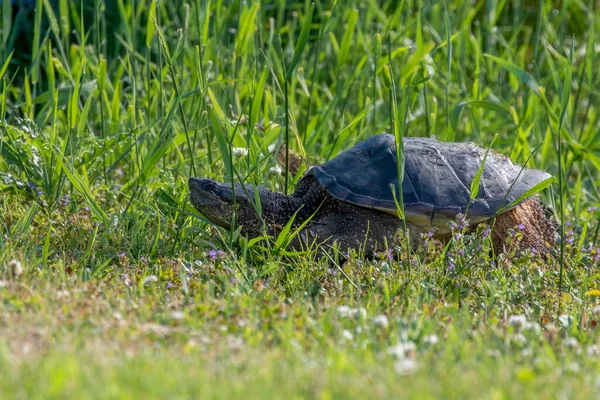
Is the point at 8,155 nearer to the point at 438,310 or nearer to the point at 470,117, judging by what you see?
the point at 438,310

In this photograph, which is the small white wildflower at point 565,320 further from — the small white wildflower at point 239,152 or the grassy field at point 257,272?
the small white wildflower at point 239,152

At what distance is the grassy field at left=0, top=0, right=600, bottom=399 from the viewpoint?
197 centimetres

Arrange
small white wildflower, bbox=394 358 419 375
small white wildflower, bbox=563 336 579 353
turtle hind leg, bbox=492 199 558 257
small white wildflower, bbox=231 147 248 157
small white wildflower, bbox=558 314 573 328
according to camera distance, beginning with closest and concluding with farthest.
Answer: small white wildflower, bbox=394 358 419 375, small white wildflower, bbox=563 336 579 353, small white wildflower, bbox=558 314 573 328, turtle hind leg, bbox=492 199 558 257, small white wildflower, bbox=231 147 248 157

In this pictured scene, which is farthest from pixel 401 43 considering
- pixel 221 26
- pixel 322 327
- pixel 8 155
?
pixel 322 327

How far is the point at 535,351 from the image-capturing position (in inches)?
91.1

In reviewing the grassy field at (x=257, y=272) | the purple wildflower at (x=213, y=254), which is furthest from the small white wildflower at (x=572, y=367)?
the purple wildflower at (x=213, y=254)

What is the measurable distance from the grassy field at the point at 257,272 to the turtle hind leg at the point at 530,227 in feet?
0.41

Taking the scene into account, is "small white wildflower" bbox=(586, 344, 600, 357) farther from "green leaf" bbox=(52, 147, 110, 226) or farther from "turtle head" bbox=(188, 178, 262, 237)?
"green leaf" bbox=(52, 147, 110, 226)

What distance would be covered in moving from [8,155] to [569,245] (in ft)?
8.00

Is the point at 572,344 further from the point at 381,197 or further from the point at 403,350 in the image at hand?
the point at 381,197

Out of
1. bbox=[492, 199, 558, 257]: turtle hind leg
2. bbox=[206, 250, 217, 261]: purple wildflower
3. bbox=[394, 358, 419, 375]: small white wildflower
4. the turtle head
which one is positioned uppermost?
bbox=[394, 358, 419, 375]: small white wildflower

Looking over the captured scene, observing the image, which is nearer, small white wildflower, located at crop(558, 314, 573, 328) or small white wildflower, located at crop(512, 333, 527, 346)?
small white wildflower, located at crop(512, 333, 527, 346)

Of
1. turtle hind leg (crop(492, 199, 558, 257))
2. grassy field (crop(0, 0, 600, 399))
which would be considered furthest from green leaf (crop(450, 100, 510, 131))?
turtle hind leg (crop(492, 199, 558, 257))

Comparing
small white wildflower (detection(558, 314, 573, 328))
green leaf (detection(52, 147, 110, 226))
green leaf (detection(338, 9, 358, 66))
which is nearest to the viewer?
small white wildflower (detection(558, 314, 573, 328))
